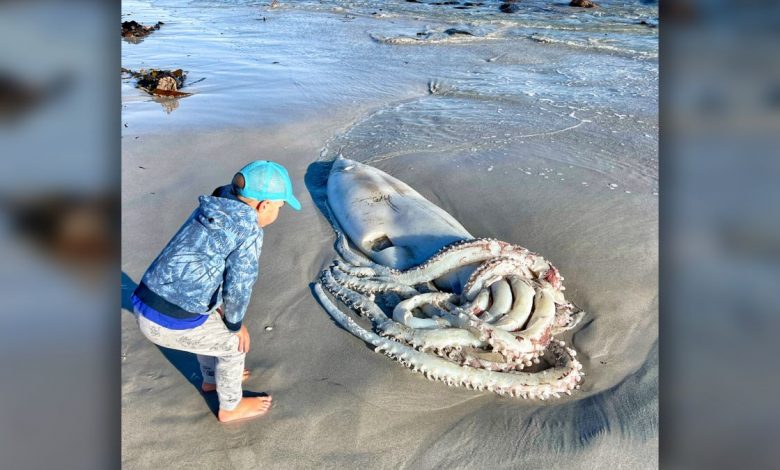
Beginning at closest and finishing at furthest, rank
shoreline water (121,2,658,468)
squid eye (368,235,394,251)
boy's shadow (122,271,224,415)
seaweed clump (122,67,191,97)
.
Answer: shoreline water (121,2,658,468), boy's shadow (122,271,224,415), squid eye (368,235,394,251), seaweed clump (122,67,191,97)

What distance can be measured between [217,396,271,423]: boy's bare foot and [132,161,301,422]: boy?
13.8 inches

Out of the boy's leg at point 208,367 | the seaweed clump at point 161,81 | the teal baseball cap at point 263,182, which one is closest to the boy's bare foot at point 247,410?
the boy's leg at point 208,367

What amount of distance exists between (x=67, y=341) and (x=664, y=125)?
Answer: 1.32m

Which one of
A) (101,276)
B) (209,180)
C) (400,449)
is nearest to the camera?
(101,276)

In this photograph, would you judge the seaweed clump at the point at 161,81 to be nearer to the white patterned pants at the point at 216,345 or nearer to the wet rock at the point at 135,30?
the wet rock at the point at 135,30

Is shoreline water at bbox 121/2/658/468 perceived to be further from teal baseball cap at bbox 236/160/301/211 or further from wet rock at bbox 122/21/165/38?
wet rock at bbox 122/21/165/38

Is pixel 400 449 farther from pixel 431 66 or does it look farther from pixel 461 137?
pixel 431 66

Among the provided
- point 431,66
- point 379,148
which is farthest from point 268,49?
point 379,148

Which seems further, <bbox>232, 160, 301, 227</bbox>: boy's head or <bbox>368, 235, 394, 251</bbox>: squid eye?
<bbox>368, 235, 394, 251</bbox>: squid eye

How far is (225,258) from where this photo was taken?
295 centimetres

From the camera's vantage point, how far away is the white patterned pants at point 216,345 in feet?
10.1

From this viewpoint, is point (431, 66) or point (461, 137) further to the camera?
point (431, 66)

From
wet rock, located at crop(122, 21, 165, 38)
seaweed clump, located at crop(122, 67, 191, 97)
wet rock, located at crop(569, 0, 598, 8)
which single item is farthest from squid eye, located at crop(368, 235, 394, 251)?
wet rock, located at crop(569, 0, 598, 8)

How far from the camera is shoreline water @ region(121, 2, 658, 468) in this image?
323 centimetres
